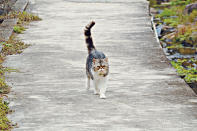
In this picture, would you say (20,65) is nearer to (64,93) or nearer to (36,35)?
(64,93)

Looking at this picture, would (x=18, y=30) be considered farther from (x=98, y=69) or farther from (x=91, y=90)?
(x=98, y=69)

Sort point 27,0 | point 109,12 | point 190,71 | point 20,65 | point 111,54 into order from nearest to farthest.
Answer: point 20,65 < point 111,54 < point 190,71 < point 109,12 < point 27,0

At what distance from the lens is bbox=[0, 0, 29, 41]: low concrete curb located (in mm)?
11285

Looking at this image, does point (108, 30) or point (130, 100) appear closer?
point (130, 100)

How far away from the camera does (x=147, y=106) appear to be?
7.04 metres

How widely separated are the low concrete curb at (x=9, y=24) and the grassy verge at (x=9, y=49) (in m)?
0.11

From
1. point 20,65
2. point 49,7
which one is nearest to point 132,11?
point 49,7

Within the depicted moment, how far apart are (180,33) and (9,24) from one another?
231 inches

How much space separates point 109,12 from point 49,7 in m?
2.25

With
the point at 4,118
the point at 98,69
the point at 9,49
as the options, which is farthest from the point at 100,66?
the point at 9,49

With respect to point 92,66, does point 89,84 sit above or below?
below

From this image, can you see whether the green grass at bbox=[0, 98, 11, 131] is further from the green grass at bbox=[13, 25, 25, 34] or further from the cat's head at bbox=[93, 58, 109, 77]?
the green grass at bbox=[13, 25, 25, 34]

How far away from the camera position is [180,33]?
1545 centimetres

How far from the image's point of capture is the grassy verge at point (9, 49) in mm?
6262
